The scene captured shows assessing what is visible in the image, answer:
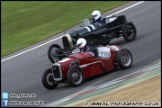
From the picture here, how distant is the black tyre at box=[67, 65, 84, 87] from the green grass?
21.2 feet

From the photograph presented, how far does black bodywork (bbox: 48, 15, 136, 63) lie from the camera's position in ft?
50.8

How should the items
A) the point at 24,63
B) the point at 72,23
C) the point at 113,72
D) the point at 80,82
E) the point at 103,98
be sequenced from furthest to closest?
the point at 72,23, the point at 24,63, the point at 113,72, the point at 80,82, the point at 103,98

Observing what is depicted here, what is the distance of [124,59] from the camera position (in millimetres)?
13219

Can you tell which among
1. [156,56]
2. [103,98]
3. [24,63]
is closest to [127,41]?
[156,56]

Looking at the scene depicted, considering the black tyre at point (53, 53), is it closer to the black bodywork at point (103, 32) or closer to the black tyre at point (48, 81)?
the black bodywork at point (103, 32)

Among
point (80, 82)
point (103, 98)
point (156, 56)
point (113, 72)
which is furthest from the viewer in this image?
point (156, 56)

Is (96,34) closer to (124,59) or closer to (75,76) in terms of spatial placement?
(124,59)

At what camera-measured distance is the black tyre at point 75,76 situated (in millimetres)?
12031

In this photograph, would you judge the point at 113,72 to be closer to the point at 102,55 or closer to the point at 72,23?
the point at 102,55

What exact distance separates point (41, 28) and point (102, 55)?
8233 mm

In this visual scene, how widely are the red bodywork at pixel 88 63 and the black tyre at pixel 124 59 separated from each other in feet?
0.79

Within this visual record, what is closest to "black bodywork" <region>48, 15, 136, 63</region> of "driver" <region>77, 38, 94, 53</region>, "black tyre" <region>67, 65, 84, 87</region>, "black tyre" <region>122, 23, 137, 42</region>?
"black tyre" <region>122, 23, 137, 42</region>

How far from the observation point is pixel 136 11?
2078 cm

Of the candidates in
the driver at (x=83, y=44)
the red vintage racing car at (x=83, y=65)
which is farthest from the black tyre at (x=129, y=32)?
the driver at (x=83, y=44)
